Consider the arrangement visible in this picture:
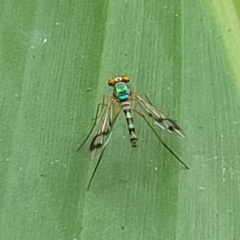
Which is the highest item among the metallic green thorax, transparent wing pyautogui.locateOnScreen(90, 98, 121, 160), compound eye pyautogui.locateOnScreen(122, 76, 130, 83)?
compound eye pyautogui.locateOnScreen(122, 76, 130, 83)

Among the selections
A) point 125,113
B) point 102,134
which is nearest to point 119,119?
point 125,113

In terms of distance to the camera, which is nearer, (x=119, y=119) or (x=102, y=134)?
(x=102, y=134)

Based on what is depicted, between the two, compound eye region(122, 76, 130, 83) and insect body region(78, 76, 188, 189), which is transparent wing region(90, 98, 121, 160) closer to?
insect body region(78, 76, 188, 189)

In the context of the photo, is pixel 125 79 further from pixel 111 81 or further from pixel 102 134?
pixel 102 134

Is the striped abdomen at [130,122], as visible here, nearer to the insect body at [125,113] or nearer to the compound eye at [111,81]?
the insect body at [125,113]

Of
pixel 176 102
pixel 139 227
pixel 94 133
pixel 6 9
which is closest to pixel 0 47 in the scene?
pixel 6 9

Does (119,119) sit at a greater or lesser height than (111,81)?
lesser

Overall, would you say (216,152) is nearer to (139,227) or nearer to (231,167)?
(231,167)

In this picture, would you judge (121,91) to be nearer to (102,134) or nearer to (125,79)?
(125,79)

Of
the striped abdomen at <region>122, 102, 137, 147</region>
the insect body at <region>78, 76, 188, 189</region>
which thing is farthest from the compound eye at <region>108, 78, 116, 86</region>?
the striped abdomen at <region>122, 102, 137, 147</region>
